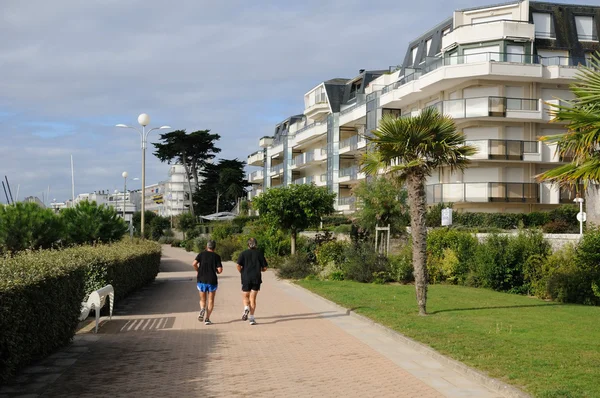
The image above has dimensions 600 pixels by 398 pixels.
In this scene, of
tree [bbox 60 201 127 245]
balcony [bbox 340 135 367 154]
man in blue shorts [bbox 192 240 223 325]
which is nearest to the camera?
man in blue shorts [bbox 192 240 223 325]

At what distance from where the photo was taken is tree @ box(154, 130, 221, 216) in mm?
84750

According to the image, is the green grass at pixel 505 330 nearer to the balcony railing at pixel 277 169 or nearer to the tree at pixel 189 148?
the balcony railing at pixel 277 169

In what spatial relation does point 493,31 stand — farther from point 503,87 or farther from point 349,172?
point 349,172

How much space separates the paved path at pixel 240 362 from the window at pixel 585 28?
31125 millimetres

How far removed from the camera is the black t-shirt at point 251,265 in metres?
14.7

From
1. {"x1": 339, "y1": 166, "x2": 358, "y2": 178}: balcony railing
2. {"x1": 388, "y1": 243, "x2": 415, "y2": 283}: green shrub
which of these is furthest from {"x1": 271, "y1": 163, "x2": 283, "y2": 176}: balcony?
{"x1": 388, "y1": 243, "x2": 415, "y2": 283}: green shrub

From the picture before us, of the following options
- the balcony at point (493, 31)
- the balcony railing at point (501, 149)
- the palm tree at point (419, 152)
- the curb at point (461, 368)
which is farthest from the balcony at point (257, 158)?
the curb at point (461, 368)

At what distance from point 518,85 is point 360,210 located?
13128 millimetres

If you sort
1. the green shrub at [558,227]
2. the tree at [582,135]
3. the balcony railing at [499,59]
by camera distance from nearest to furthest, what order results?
the tree at [582,135]
the green shrub at [558,227]
the balcony railing at [499,59]

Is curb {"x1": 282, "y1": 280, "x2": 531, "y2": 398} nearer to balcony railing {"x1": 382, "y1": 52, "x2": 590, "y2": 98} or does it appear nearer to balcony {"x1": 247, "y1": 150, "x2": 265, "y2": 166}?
balcony railing {"x1": 382, "y1": 52, "x2": 590, "y2": 98}

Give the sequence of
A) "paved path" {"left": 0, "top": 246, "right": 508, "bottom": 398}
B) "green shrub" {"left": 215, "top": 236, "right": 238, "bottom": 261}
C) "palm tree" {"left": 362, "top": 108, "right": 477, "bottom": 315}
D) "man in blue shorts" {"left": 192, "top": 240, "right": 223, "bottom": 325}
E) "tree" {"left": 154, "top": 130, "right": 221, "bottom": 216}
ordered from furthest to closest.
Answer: "tree" {"left": 154, "top": 130, "right": 221, "bottom": 216} < "green shrub" {"left": 215, "top": 236, "right": 238, "bottom": 261} < "palm tree" {"left": 362, "top": 108, "right": 477, "bottom": 315} < "man in blue shorts" {"left": 192, "top": 240, "right": 223, "bottom": 325} < "paved path" {"left": 0, "top": 246, "right": 508, "bottom": 398}

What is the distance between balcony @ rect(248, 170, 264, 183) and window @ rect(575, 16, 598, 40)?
4973 cm

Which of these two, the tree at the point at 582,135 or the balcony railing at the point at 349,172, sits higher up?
the balcony railing at the point at 349,172

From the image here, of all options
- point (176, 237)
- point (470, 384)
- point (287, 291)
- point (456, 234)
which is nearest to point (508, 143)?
point (456, 234)
